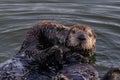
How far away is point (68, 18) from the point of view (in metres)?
9.73

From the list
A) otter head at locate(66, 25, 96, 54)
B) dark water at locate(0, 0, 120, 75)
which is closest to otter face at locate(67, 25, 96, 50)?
otter head at locate(66, 25, 96, 54)

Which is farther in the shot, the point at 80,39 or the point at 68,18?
the point at 68,18

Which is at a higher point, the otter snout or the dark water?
the otter snout

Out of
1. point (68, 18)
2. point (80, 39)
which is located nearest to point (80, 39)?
point (80, 39)

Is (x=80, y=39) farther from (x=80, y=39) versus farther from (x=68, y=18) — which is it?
(x=68, y=18)

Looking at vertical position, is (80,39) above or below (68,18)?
above

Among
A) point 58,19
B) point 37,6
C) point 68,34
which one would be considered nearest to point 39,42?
point 68,34

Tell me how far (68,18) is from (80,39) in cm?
356

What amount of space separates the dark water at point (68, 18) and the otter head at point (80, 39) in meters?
1.00

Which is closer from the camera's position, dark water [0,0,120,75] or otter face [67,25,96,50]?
otter face [67,25,96,50]

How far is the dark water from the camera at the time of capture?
314 inches

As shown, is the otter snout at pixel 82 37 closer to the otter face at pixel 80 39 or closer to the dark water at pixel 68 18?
the otter face at pixel 80 39

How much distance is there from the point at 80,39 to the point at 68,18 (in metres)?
3.56

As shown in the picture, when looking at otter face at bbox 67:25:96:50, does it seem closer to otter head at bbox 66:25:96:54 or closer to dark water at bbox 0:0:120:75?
otter head at bbox 66:25:96:54
